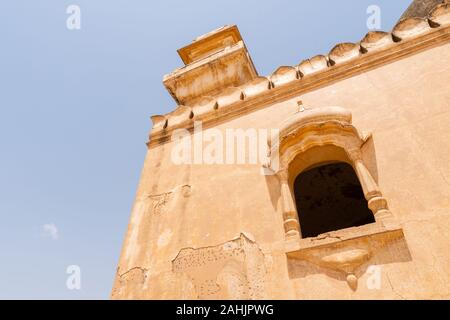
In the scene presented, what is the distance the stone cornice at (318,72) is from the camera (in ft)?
14.8

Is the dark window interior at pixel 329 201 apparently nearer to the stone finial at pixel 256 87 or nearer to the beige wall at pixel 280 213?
the stone finial at pixel 256 87

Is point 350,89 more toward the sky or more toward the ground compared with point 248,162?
more toward the sky

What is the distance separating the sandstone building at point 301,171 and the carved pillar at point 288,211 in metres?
0.01

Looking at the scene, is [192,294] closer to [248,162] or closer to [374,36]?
[248,162]

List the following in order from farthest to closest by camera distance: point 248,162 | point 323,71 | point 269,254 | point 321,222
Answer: point 321,222 → point 323,71 → point 248,162 → point 269,254

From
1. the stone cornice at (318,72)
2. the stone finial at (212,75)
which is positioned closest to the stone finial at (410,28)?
the stone cornice at (318,72)

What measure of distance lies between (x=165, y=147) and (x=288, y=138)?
7.84ft

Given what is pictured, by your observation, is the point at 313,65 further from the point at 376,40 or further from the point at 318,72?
the point at 376,40

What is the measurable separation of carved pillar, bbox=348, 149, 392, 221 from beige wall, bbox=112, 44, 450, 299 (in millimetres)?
106

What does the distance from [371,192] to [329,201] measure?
3.63m

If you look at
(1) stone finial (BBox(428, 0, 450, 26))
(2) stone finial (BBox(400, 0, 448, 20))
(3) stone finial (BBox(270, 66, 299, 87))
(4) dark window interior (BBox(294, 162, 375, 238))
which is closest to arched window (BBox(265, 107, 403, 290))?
(4) dark window interior (BBox(294, 162, 375, 238))

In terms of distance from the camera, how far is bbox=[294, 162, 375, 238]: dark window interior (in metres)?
6.46
